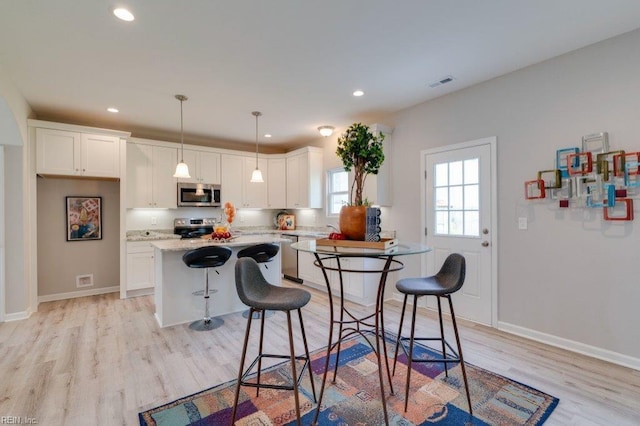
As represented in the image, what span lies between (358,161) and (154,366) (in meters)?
2.33

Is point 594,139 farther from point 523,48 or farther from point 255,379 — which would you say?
point 255,379

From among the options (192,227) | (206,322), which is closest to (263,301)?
(206,322)

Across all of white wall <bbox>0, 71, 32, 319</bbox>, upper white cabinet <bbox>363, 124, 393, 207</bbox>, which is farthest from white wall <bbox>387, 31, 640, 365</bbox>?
white wall <bbox>0, 71, 32, 319</bbox>

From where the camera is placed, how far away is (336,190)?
5387 millimetres

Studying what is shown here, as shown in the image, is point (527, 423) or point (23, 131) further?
point (23, 131)

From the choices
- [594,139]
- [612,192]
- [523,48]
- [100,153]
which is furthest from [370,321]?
[100,153]

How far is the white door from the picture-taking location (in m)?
3.37

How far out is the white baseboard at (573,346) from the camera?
250 centimetres

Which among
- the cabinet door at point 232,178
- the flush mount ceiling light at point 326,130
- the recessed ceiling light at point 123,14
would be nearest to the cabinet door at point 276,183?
the cabinet door at point 232,178

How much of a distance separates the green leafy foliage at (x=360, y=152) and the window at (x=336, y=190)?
303 cm

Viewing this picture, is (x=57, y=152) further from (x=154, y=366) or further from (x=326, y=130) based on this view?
(x=326, y=130)

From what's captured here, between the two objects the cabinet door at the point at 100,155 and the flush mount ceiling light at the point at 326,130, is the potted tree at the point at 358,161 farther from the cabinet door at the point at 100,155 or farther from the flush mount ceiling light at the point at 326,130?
the cabinet door at the point at 100,155

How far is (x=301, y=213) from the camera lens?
6270 mm

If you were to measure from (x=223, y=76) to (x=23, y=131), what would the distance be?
2.66 meters
